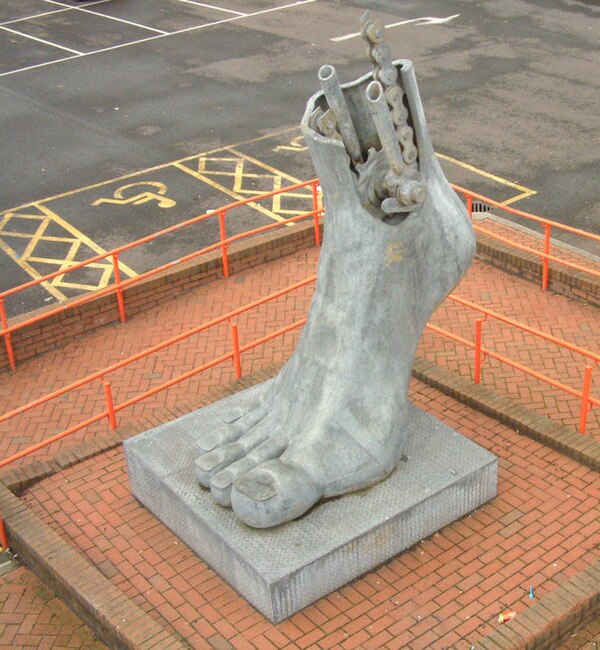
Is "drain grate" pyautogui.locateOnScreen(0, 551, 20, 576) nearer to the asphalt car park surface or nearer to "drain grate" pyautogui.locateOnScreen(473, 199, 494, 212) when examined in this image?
the asphalt car park surface

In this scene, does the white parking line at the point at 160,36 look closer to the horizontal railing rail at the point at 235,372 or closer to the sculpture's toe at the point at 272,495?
the horizontal railing rail at the point at 235,372

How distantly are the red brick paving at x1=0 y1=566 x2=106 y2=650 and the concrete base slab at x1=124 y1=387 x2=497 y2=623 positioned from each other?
1.12 meters

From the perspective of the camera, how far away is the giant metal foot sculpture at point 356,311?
25.3 ft

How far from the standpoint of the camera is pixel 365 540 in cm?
808

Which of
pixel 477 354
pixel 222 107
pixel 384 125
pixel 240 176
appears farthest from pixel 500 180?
pixel 384 125

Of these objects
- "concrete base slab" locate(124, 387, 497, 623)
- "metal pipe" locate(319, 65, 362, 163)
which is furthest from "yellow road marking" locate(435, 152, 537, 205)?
"metal pipe" locate(319, 65, 362, 163)

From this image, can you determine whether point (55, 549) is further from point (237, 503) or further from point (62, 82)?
point (62, 82)

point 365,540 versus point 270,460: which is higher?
point 270,460

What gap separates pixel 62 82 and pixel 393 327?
1781cm

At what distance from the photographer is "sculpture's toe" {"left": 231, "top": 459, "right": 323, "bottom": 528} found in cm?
782

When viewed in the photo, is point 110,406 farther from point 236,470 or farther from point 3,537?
point 236,470

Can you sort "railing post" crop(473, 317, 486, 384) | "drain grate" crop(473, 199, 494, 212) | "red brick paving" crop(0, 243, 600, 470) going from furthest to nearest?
"drain grate" crop(473, 199, 494, 212)
"red brick paving" crop(0, 243, 600, 470)
"railing post" crop(473, 317, 486, 384)

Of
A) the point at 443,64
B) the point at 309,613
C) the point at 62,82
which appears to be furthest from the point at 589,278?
the point at 62,82

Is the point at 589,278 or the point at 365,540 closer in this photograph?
the point at 365,540
